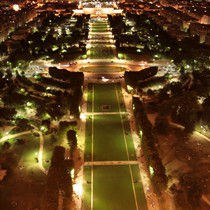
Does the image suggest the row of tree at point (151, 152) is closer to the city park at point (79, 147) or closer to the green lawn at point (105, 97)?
the city park at point (79, 147)

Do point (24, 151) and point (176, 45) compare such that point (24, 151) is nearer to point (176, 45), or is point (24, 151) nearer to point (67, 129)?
point (67, 129)

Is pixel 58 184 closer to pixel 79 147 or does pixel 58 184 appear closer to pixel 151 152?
pixel 79 147

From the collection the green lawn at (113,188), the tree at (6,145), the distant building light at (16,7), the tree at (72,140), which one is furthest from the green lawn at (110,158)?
the distant building light at (16,7)

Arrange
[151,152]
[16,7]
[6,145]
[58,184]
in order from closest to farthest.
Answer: [58,184]
[151,152]
[6,145]
[16,7]

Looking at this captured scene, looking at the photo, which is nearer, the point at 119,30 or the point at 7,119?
the point at 7,119

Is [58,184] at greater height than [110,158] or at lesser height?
greater

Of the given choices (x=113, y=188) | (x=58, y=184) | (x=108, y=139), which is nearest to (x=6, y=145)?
(x=58, y=184)

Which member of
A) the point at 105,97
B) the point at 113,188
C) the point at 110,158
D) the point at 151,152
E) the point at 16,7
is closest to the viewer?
the point at 113,188

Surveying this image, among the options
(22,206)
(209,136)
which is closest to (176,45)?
(209,136)

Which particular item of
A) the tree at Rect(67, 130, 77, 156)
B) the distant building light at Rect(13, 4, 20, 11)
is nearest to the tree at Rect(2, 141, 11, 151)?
the tree at Rect(67, 130, 77, 156)

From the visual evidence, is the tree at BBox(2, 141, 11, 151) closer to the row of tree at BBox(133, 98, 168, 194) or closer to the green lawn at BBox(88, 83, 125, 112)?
the green lawn at BBox(88, 83, 125, 112)

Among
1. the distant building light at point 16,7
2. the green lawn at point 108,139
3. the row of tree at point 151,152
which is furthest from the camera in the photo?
the distant building light at point 16,7
